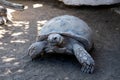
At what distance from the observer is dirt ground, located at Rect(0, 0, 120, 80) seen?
348cm

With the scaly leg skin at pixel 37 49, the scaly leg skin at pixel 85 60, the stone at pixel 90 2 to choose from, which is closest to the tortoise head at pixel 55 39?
the scaly leg skin at pixel 37 49

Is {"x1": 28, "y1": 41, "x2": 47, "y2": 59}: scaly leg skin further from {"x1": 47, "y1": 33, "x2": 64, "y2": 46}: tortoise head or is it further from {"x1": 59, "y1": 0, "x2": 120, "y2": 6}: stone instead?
{"x1": 59, "y1": 0, "x2": 120, "y2": 6}: stone

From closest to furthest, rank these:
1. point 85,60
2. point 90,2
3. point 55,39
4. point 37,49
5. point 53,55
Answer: point 85,60 → point 55,39 → point 37,49 → point 53,55 → point 90,2

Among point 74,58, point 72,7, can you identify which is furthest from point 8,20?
point 74,58

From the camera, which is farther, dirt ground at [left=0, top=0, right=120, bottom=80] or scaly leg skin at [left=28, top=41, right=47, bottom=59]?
scaly leg skin at [left=28, top=41, right=47, bottom=59]

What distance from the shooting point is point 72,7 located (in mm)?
6273

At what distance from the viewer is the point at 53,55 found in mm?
3945

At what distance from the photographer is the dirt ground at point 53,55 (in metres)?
3.48

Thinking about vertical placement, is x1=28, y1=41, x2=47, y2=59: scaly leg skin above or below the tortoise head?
below

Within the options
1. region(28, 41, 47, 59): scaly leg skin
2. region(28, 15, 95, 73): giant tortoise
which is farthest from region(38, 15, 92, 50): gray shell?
→ region(28, 41, 47, 59): scaly leg skin

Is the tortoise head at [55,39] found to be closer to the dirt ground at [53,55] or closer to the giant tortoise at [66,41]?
the giant tortoise at [66,41]

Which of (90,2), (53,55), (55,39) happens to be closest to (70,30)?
(55,39)

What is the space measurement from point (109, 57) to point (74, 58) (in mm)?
477

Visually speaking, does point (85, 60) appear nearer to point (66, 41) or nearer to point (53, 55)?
point (66, 41)
